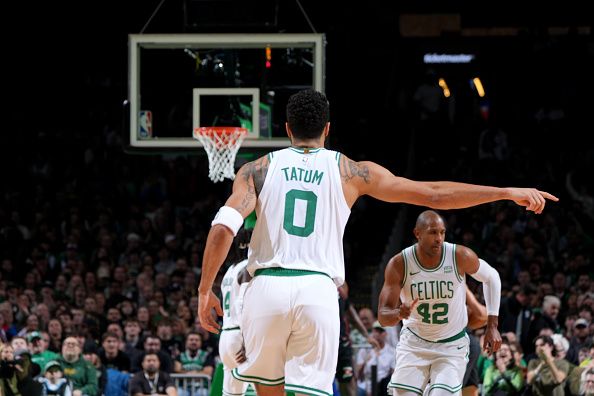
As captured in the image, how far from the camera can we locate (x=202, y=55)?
1252 centimetres

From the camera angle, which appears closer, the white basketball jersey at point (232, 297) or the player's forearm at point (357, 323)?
the white basketball jersey at point (232, 297)

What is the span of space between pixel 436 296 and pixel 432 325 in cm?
24

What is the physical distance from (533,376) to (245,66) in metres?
4.69

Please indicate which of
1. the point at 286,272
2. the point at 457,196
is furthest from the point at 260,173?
the point at 457,196

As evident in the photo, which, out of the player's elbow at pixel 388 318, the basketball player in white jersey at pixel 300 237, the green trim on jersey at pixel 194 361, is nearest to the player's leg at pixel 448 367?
the player's elbow at pixel 388 318

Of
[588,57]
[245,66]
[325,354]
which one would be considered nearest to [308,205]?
[325,354]

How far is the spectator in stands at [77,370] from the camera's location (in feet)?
45.8

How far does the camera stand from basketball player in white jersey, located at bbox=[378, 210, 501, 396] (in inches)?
372

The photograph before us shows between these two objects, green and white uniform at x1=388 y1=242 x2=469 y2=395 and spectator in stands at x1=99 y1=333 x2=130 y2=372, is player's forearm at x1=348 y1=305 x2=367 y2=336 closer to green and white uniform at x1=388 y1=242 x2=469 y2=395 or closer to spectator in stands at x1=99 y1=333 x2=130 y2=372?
spectator in stands at x1=99 y1=333 x2=130 y2=372

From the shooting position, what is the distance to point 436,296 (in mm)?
9531

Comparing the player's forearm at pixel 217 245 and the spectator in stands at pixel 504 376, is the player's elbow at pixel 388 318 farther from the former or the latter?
the spectator in stands at pixel 504 376

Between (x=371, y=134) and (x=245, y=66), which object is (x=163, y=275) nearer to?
(x=245, y=66)

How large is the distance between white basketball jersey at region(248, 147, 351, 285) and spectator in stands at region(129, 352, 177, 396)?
7844 mm

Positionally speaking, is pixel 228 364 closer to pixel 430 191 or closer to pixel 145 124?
pixel 430 191
